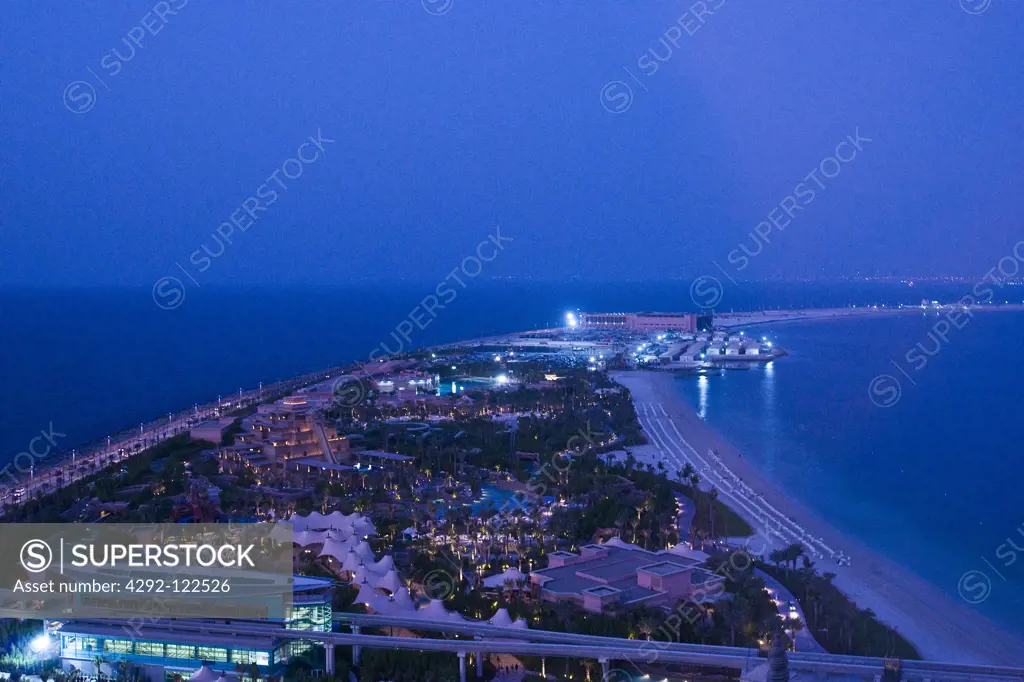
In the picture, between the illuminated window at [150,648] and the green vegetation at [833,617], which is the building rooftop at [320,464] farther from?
the green vegetation at [833,617]

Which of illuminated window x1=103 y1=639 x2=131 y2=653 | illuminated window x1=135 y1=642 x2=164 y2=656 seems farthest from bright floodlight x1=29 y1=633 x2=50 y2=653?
illuminated window x1=135 y1=642 x2=164 y2=656

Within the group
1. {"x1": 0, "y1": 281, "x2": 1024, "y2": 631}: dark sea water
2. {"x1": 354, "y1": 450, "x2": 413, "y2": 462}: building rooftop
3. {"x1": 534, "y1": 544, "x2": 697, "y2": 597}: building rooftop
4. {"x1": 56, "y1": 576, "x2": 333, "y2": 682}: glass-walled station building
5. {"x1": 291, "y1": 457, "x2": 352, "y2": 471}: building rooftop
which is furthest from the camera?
{"x1": 354, "y1": 450, "x2": 413, "y2": 462}: building rooftop

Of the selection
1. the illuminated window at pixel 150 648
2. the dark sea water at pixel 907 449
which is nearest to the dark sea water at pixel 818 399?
the dark sea water at pixel 907 449

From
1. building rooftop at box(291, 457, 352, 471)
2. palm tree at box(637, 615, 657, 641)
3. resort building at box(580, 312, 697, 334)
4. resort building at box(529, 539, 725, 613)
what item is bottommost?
palm tree at box(637, 615, 657, 641)

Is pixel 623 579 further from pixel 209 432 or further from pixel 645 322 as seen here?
pixel 645 322

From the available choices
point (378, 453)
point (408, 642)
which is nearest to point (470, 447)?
point (378, 453)

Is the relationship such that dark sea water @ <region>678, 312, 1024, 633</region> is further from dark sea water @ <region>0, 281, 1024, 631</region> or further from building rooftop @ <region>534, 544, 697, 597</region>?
building rooftop @ <region>534, 544, 697, 597</region>

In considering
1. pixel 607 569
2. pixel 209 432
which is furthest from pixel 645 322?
pixel 607 569
